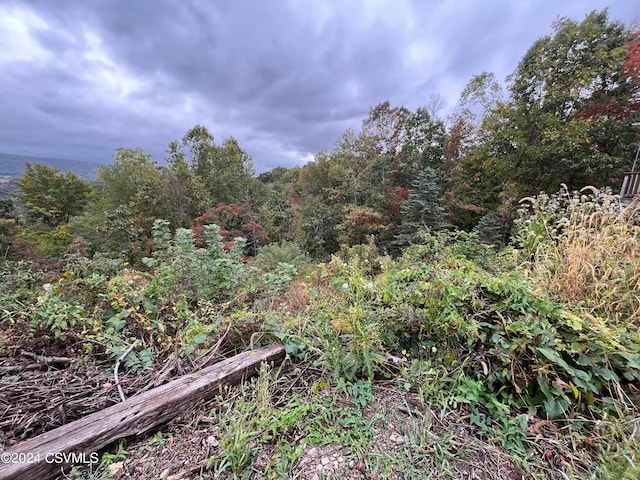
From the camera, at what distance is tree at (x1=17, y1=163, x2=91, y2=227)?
12.4 meters

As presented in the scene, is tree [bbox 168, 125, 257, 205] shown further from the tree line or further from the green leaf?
the green leaf

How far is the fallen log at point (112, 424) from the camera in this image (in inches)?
32.7

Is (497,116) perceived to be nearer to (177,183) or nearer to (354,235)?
(354,235)

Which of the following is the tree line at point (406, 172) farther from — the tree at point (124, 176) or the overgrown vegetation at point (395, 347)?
the overgrown vegetation at point (395, 347)

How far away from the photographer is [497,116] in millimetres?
8375

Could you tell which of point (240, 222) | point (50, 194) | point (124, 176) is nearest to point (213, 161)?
point (240, 222)

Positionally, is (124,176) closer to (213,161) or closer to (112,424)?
(213,161)

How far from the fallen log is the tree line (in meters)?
5.79

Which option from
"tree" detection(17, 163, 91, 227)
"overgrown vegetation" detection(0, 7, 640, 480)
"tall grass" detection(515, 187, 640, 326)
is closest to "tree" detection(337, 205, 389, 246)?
"overgrown vegetation" detection(0, 7, 640, 480)

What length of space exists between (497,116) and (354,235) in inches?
256

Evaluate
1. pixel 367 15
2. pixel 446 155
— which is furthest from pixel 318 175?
pixel 367 15

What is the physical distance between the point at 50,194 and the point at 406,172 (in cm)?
1835

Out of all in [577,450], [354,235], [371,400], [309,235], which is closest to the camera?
[577,450]

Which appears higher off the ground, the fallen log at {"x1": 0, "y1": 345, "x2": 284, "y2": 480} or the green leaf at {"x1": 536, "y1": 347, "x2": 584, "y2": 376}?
the green leaf at {"x1": 536, "y1": 347, "x2": 584, "y2": 376}
